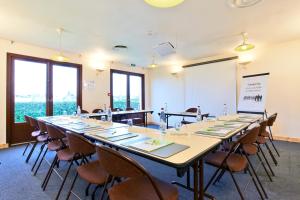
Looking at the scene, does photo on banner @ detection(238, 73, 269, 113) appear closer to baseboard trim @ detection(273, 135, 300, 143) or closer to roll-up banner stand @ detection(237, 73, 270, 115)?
Result: roll-up banner stand @ detection(237, 73, 270, 115)

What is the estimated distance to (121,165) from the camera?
3.47 feet

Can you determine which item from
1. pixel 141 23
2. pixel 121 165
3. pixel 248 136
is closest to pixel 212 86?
pixel 141 23

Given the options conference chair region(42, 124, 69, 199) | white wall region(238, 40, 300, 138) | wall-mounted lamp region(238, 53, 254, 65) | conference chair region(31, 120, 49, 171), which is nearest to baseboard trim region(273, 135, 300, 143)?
white wall region(238, 40, 300, 138)

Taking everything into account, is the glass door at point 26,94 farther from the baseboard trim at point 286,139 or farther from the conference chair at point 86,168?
the baseboard trim at point 286,139

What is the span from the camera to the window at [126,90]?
6.57 metres

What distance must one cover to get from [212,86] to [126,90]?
11.4 feet

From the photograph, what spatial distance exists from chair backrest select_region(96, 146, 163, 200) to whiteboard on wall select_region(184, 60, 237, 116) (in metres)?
5.03

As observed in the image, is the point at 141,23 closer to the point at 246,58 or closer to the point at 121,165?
the point at 121,165

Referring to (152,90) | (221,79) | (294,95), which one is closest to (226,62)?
(221,79)

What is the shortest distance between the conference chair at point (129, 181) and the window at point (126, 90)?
5248 mm

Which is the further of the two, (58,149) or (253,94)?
(253,94)

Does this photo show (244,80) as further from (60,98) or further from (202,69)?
(60,98)

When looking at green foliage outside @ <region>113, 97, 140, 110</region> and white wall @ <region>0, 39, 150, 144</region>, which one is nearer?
white wall @ <region>0, 39, 150, 144</region>

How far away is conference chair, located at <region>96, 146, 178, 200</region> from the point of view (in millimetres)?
1014
